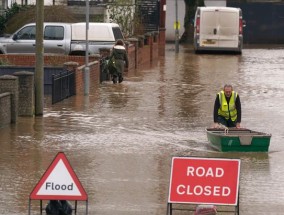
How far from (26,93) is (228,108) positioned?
226 inches

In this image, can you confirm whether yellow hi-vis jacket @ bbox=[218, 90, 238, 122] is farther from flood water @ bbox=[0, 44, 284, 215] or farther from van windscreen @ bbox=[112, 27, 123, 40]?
van windscreen @ bbox=[112, 27, 123, 40]

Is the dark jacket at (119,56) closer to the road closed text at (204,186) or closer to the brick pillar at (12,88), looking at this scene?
the brick pillar at (12,88)

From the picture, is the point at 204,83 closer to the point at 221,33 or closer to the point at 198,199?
the point at 221,33

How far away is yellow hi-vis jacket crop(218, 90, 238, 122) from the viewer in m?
21.3

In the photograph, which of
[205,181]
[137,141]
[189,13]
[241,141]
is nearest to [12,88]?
[137,141]

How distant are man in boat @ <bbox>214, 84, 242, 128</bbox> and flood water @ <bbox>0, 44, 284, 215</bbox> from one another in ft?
2.35

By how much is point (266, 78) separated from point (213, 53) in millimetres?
13501

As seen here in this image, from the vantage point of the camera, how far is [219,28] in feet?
164

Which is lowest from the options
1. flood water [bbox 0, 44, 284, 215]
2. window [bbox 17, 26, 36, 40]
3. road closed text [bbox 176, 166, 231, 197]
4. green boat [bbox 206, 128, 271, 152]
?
flood water [bbox 0, 44, 284, 215]

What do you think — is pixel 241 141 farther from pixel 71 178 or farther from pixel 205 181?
pixel 71 178

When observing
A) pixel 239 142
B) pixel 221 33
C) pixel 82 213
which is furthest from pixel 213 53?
pixel 82 213

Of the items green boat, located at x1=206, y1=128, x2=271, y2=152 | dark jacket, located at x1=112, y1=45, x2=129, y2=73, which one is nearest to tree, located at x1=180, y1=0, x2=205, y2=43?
dark jacket, located at x1=112, y1=45, x2=129, y2=73

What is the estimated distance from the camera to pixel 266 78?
3819 centimetres

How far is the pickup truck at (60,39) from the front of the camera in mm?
39000
